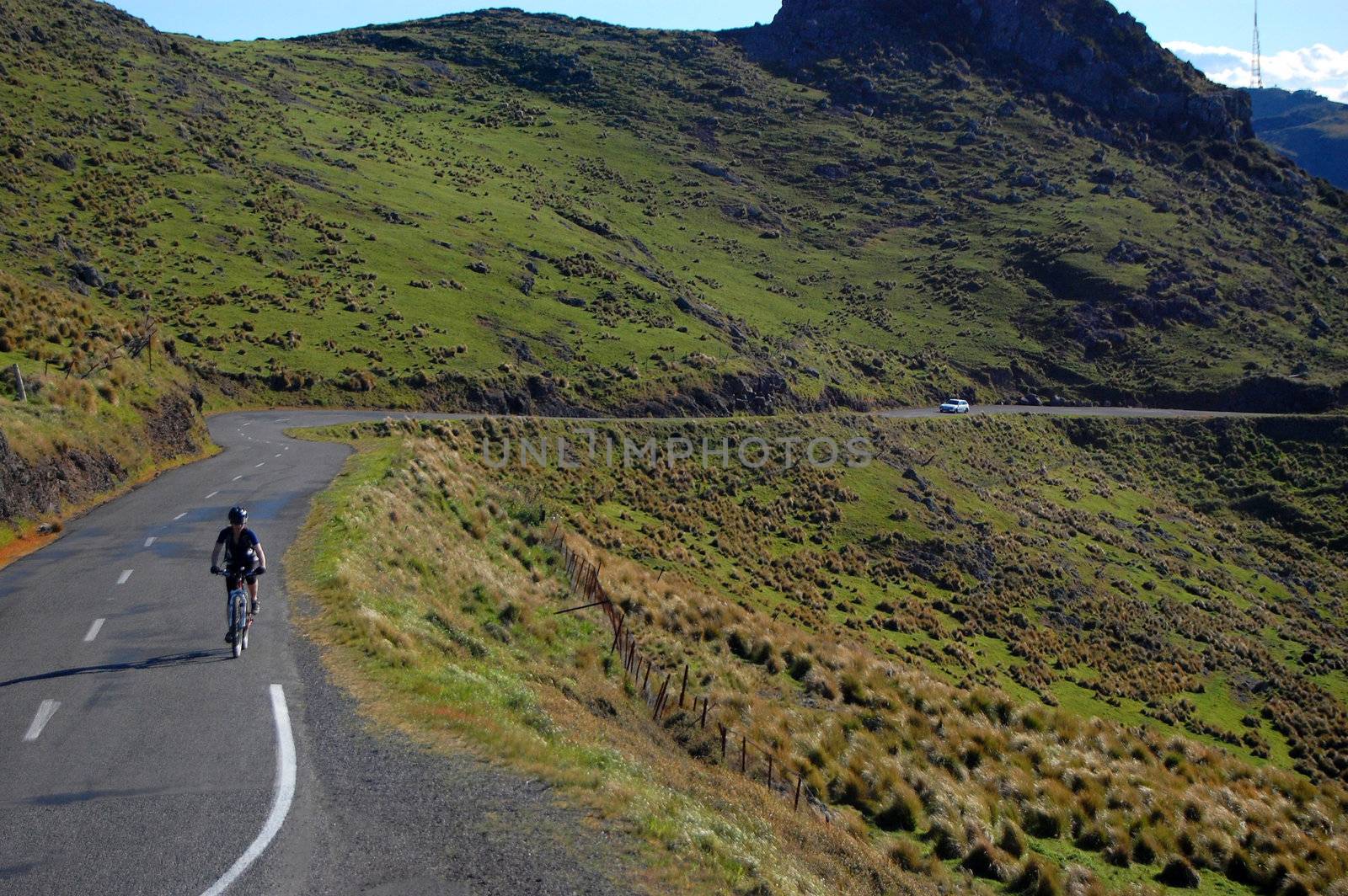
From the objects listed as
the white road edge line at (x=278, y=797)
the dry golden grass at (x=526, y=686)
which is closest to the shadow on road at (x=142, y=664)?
the dry golden grass at (x=526, y=686)

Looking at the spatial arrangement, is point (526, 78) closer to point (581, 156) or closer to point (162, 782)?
point (581, 156)

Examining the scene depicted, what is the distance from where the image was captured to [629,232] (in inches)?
4678

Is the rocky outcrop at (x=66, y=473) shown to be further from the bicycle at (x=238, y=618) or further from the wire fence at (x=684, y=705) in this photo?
the wire fence at (x=684, y=705)

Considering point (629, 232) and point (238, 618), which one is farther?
point (629, 232)

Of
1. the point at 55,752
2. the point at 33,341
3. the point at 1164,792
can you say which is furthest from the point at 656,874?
the point at 33,341

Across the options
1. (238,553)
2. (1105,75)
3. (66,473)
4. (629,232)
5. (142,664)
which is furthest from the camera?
(1105,75)

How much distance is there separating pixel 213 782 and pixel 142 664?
447 centimetres

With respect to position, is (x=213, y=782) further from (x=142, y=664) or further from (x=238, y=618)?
(x=142, y=664)

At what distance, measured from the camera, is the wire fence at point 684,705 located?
15422 mm

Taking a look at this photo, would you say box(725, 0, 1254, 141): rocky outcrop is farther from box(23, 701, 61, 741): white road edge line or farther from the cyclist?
box(23, 701, 61, 741): white road edge line

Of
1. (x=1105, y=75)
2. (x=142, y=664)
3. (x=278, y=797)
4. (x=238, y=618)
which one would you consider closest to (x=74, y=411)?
(x=142, y=664)

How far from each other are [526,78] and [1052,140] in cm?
11331

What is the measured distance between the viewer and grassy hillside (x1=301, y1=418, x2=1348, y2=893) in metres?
12.6

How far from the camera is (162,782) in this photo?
859cm
